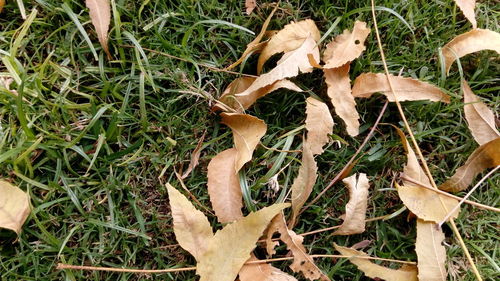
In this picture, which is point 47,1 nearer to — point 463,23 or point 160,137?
point 160,137

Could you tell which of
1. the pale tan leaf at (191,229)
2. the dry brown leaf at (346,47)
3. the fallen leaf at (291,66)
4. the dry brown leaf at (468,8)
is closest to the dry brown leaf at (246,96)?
the fallen leaf at (291,66)

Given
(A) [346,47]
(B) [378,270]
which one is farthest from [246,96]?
(B) [378,270]

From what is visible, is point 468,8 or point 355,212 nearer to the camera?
point 355,212

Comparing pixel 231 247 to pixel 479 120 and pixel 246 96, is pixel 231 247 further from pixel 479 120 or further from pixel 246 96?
pixel 479 120

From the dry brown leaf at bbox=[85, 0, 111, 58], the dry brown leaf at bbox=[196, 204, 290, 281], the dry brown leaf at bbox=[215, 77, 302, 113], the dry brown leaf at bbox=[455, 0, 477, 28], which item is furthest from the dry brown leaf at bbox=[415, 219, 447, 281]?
the dry brown leaf at bbox=[85, 0, 111, 58]

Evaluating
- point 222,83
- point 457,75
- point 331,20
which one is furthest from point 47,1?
point 457,75

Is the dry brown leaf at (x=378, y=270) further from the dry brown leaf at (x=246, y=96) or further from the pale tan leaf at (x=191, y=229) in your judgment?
the dry brown leaf at (x=246, y=96)
